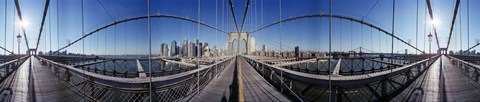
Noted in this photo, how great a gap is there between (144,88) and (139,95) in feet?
0.84

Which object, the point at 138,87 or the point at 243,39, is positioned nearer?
the point at 138,87

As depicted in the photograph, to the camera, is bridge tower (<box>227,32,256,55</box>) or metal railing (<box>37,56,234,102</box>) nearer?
metal railing (<box>37,56,234,102</box>)

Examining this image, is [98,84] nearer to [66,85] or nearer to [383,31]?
[66,85]

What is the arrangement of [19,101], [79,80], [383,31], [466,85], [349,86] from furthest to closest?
[383,31] → [79,80] → [349,86] → [466,85] → [19,101]

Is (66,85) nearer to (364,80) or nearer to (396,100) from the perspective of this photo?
(396,100)

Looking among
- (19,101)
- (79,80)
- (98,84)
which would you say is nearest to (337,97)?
(98,84)

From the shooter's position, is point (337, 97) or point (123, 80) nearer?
point (123, 80)

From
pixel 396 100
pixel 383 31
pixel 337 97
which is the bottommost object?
pixel 337 97

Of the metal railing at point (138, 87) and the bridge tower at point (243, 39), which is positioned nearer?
the metal railing at point (138, 87)

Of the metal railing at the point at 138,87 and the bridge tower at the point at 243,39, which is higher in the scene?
the bridge tower at the point at 243,39

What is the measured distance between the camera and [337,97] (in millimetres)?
7723

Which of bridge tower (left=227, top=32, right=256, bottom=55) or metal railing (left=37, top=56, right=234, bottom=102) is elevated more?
bridge tower (left=227, top=32, right=256, bottom=55)

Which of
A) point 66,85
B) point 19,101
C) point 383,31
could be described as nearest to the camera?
point 19,101

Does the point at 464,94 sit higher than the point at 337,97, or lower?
higher
